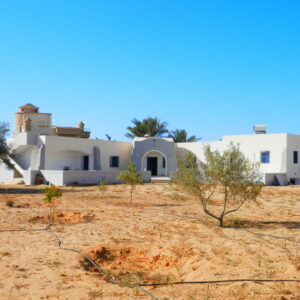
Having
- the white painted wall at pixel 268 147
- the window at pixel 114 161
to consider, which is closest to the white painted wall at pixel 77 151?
the window at pixel 114 161

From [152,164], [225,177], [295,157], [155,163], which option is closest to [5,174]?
[152,164]

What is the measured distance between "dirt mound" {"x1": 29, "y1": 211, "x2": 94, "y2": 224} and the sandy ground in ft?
0.10

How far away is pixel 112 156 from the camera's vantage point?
34312mm

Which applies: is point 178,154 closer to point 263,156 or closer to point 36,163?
point 263,156

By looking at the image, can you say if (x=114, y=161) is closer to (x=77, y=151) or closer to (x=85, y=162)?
(x=85, y=162)

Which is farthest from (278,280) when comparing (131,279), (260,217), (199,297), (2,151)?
(2,151)

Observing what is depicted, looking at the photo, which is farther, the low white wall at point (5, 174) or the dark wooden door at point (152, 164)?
the dark wooden door at point (152, 164)

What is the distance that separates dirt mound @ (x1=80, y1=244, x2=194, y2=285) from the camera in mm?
6859

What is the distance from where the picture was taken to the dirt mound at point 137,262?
6.86m

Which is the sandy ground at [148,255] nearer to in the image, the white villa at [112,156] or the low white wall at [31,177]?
the white villa at [112,156]

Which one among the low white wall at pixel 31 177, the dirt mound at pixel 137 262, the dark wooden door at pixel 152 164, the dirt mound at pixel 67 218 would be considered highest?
the dark wooden door at pixel 152 164

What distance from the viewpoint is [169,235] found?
9.60m

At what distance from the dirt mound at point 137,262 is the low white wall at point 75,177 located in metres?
19.3

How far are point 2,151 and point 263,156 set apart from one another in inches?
708
